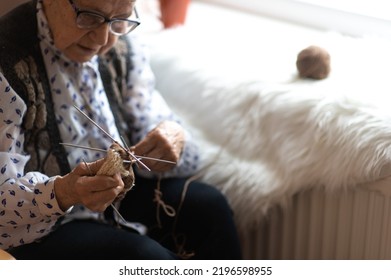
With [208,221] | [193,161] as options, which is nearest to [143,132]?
[193,161]

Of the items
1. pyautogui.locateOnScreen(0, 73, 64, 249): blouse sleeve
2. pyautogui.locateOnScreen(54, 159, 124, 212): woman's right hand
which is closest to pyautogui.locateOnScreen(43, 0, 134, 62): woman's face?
pyautogui.locateOnScreen(0, 73, 64, 249): blouse sleeve

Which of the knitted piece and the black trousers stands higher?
the knitted piece

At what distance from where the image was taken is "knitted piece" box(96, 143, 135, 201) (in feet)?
3.57

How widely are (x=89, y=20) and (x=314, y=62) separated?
0.52 metres

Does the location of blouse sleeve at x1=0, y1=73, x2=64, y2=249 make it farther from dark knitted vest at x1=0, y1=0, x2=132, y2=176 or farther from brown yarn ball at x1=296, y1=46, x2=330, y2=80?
brown yarn ball at x1=296, y1=46, x2=330, y2=80

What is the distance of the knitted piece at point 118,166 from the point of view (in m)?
1.09

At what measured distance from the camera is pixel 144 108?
144cm

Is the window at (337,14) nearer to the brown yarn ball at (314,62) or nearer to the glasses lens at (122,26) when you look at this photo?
the brown yarn ball at (314,62)

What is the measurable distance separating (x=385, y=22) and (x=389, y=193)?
0.49 metres

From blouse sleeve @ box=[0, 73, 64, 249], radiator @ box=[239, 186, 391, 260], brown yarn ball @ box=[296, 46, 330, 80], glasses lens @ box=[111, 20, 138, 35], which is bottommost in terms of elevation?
radiator @ box=[239, 186, 391, 260]

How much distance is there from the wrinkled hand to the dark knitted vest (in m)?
0.16

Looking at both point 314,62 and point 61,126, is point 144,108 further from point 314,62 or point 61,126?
point 314,62

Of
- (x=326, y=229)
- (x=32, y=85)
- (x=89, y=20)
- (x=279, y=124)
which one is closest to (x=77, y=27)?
(x=89, y=20)

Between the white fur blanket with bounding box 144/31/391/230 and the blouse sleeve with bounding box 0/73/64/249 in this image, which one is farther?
the white fur blanket with bounding box 144/31/391/230
